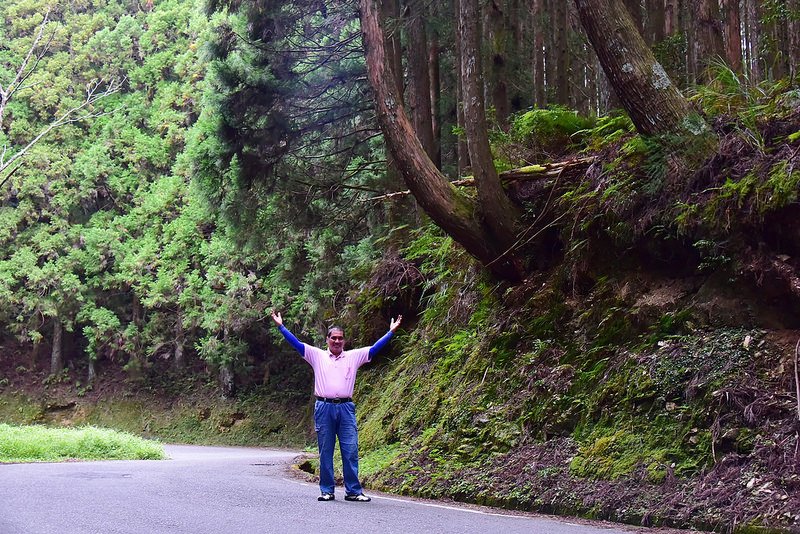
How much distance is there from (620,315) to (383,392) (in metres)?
6.37

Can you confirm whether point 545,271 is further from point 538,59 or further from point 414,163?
point 538,59

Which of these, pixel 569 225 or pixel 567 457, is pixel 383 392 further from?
pixel 567 457

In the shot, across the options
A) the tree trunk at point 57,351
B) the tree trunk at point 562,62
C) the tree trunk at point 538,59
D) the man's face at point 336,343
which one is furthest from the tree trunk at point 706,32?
the tree trunk at point 57,351

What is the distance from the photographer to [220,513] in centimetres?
691

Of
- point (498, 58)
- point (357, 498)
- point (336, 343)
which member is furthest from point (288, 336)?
point (498, 58)

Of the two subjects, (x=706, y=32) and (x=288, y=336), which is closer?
(x=288, y=336)

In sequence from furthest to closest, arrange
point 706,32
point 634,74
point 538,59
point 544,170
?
point 538,59 < point 706,32 < point 544,170 < point 634,74

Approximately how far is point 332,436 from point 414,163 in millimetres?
3957

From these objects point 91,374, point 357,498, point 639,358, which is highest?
point 639,358

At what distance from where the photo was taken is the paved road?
605cm

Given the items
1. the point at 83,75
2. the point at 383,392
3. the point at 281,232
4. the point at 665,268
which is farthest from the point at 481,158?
the point at 83,75

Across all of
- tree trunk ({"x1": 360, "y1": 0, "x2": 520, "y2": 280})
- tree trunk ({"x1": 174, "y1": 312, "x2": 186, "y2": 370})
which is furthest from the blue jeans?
tree trunk ({"x1": 174, "y1": 312, "x2": 186, "y2": 370})

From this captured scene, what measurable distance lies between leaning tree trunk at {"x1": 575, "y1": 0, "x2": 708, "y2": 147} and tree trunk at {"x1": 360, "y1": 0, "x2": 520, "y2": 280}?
2044 mm

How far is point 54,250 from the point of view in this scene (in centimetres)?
3875
